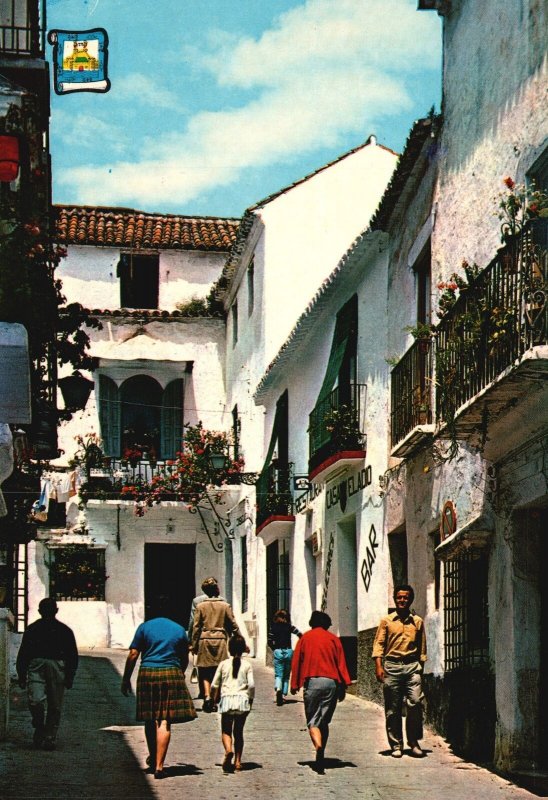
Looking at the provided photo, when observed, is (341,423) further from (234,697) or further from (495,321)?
(495,321)

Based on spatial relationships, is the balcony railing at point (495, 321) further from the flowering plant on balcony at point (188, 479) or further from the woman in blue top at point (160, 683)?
the flowering plant on balcony at point (188, 479)

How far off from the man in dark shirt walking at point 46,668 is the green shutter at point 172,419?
64.8ft

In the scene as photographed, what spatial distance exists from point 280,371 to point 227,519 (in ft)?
22.3

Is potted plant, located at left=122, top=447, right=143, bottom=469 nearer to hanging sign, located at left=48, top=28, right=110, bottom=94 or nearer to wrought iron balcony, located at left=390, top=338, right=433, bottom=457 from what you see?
wrought iron balcony, located at left=390, top=338, right=433, bottom=457

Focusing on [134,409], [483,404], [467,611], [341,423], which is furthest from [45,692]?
[134,409]

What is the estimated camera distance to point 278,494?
86.1 ft

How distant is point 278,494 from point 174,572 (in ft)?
25.6

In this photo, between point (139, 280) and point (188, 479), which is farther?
point (139, 280)

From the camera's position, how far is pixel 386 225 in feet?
62.1

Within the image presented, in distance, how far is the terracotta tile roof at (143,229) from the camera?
34.3m

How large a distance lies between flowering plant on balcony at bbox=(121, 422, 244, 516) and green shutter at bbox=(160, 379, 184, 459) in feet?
5.94

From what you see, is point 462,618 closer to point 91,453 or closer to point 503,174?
point 503,174

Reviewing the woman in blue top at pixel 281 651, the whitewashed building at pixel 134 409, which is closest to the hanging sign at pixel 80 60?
the woman in blue top at pixel 281 651

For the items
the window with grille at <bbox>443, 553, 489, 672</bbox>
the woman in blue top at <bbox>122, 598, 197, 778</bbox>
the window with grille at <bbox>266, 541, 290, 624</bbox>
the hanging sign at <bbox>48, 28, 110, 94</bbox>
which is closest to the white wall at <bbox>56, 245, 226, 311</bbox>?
the window with grille at <bbox>266, 541, 290, 624</bbox>
